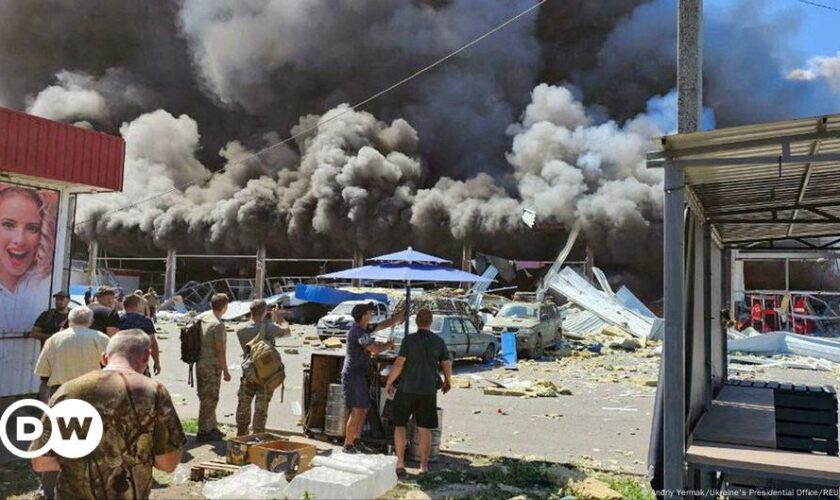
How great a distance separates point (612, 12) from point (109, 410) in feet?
137

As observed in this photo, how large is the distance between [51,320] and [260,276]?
25867 millimetres

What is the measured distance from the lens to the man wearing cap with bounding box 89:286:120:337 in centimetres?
647

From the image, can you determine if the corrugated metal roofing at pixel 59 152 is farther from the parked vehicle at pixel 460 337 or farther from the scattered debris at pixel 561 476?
the parked vehicle at pixel 460 337

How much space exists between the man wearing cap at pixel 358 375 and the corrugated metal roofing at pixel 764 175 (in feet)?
10.3

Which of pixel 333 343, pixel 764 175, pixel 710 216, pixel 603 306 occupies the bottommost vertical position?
pixel 333 343

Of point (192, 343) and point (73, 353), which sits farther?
point (192, 343)

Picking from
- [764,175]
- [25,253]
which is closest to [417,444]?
[764,175]

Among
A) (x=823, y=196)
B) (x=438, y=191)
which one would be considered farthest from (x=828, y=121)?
(x=438, y=191)

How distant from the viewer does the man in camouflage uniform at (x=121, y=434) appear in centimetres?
289

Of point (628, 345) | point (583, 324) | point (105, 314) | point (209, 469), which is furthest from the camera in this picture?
point (583, 324)

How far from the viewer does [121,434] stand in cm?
290

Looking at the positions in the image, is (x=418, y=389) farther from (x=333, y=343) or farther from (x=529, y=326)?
(x=333, y=343)

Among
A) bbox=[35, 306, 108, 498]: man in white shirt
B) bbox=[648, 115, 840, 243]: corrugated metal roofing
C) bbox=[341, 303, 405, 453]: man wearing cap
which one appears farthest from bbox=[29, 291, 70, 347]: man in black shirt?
bbox=[648, 115, 840, 243]: corrugated metal roofing

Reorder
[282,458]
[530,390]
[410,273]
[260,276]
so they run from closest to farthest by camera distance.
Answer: [282,458] → [410,273] → [530,390] → [260,276]
